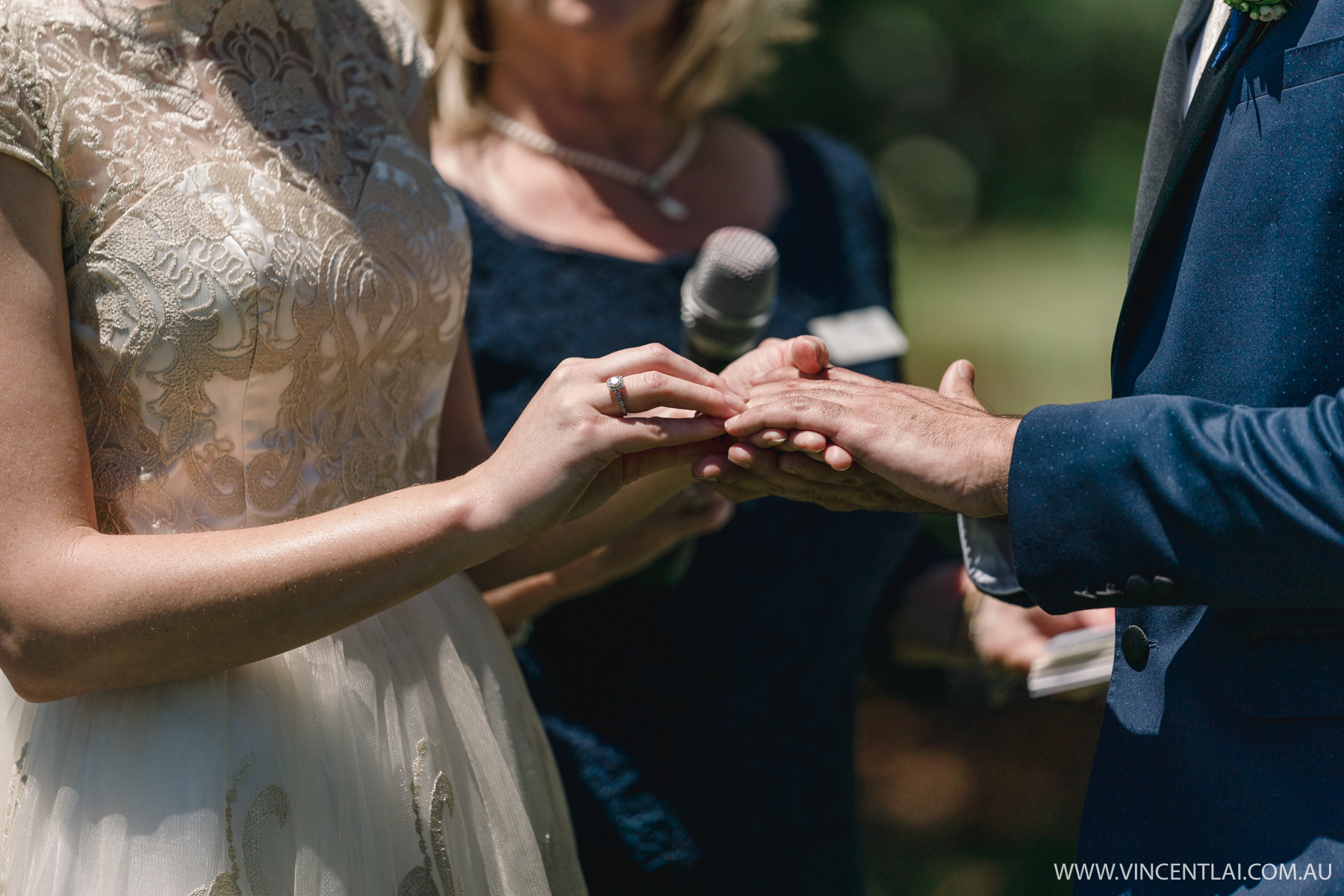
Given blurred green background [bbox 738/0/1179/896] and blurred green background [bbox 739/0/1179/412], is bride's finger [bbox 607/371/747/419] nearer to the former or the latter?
blurred green background [bbox 738/0/1179/896]

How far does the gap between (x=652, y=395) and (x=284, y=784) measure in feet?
2.40

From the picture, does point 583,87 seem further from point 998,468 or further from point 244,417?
point 998,468

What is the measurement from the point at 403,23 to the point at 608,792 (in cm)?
165

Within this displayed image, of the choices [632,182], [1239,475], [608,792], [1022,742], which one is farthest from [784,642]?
[1022,742]

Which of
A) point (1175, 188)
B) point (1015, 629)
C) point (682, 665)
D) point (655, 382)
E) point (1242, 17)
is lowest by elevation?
point (682, 665)

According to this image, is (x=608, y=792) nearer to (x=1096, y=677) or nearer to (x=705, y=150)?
(x=1096, y=677)

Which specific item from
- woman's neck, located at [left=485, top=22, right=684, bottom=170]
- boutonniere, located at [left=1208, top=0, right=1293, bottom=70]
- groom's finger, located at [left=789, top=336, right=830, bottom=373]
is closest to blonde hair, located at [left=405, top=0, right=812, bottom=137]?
woman's neck, located at [left=485, top=22, right=684, bottom=170]

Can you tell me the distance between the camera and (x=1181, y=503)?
129 centimetres

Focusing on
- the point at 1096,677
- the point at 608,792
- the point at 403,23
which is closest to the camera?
the point at 403,23

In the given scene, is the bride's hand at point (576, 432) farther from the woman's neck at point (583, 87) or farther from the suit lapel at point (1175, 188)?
the woman's neck at point (583, 87)

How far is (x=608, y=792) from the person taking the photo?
8.01ft

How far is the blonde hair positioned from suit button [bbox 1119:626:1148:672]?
76.8 inches

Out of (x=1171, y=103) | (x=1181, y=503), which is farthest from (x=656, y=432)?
(x=1171, y=103)

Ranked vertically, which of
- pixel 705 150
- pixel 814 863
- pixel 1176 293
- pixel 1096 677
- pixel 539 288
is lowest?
pixel 814 863
